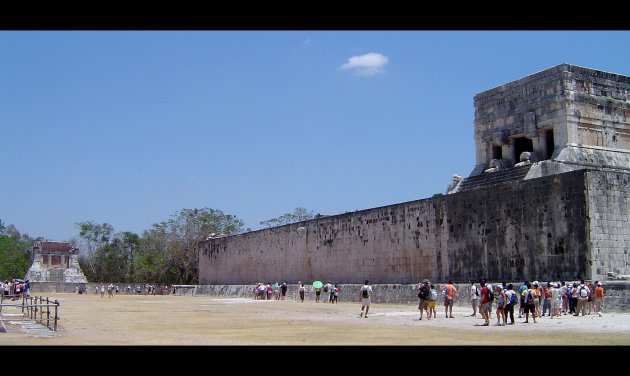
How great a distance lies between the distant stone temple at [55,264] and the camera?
63.7 metres

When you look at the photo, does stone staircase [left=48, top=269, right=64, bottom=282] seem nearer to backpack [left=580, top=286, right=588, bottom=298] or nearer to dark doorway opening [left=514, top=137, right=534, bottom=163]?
dark doorway opening [left=514, top=137, right=534, bottom=163]

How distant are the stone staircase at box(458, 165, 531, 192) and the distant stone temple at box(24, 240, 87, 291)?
4879 cm

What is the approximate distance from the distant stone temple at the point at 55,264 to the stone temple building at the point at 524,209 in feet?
136

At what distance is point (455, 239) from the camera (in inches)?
899

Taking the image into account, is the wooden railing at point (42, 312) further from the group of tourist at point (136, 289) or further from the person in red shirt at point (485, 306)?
the group of tourist at point (136, 289)

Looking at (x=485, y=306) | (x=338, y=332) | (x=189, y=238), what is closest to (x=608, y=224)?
(x=485, y=306)

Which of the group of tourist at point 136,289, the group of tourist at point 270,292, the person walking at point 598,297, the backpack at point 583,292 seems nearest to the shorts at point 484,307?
the backpack at point 583,292

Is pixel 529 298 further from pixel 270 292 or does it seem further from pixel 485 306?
pixel 270 292

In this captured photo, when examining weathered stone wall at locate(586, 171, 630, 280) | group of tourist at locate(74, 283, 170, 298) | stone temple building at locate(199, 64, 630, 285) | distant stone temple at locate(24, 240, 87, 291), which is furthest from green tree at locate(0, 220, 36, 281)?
weathered stone wall at locate(586, 171, 630, 280)

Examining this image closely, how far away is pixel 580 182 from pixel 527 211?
223 centimetres

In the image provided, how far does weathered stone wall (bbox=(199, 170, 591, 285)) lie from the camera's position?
61.1 ft

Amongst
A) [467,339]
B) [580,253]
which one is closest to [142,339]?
[467,339]
